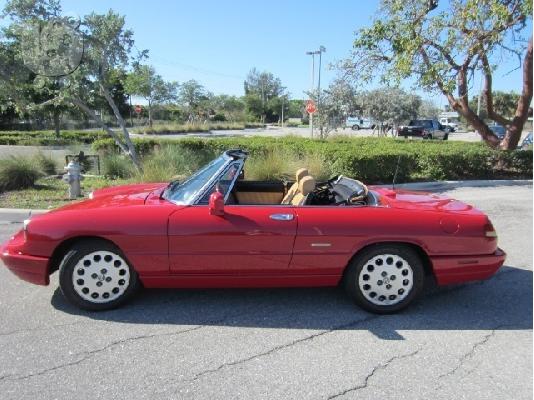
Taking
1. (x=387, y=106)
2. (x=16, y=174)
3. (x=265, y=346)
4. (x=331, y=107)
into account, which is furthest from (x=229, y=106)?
(x=265, y=346)

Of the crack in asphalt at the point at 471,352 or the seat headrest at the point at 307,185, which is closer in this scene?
the crack in asphalt at the point at 471,352

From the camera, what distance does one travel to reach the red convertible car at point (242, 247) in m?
3.65

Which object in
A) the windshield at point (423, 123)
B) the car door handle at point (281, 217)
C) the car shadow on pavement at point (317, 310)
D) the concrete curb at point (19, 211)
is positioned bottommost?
the car shadow on pavement at point (317, 310)

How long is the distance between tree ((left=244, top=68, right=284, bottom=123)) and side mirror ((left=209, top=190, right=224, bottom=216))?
75.3 meters

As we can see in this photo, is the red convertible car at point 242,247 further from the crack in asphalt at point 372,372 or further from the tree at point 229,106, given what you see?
the tree at point 229,106

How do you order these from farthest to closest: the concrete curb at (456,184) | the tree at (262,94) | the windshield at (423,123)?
1. the tree at (262,94)
2. the windshield at (423,123)
3. the concrete curb at (456,184)

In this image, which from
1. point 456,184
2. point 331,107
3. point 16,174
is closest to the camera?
point 16,174

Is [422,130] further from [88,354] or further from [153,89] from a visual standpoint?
[88,354]

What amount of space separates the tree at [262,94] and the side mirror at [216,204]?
75.3m

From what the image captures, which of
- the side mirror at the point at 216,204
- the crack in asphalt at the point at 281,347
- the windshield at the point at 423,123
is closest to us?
the crack in asphalt at the point at 281,347

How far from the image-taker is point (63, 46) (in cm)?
1027

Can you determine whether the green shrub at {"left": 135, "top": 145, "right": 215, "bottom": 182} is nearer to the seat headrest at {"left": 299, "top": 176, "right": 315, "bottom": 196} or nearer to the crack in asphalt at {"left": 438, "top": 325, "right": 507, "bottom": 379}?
the seat headrest at {"left": 299, "top": 176, "right": 315, "bottom": 196}

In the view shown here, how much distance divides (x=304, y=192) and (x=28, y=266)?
2354mm

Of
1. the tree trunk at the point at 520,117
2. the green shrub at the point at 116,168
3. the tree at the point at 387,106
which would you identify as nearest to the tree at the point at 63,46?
the green shrub at the point at 116,168
